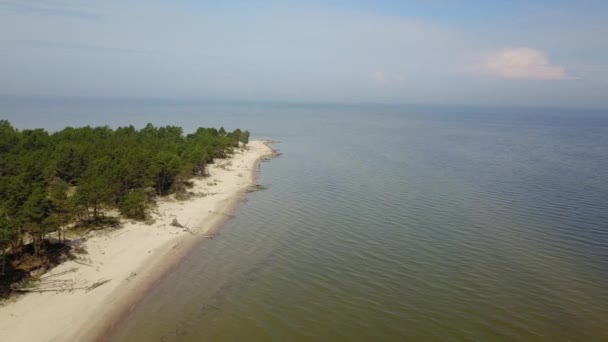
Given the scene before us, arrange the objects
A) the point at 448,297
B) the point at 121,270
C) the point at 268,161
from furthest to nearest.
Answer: the point at 268,161, the point at 121,270, the point at 448,297

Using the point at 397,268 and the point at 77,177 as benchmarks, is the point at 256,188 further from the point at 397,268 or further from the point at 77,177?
the point at 397,268

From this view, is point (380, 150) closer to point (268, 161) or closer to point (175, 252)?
point (268, 161)

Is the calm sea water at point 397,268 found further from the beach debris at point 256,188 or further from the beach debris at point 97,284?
the beach debris at point 97,284

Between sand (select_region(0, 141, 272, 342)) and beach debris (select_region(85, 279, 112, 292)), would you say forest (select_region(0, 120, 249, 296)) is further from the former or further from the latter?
beach debris (select_region(85, 279, 112, 292))

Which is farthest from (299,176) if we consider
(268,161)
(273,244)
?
(273,244)

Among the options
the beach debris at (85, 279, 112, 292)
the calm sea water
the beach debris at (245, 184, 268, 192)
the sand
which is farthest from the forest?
the calm sea water

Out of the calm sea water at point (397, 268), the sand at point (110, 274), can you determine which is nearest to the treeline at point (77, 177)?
the sand at point (110, 274)
